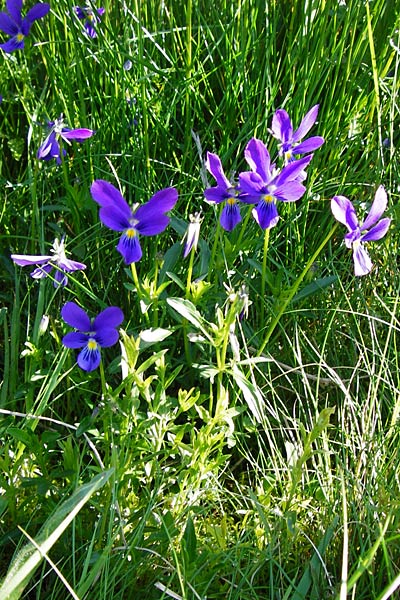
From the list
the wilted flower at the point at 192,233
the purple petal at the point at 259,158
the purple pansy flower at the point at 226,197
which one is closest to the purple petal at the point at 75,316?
the wilted flower at the point at 192,233

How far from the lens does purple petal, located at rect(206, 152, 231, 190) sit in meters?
1.57

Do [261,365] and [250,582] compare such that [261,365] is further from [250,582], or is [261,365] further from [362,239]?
[250,582]

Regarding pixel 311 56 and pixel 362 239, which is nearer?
pixel 362 239

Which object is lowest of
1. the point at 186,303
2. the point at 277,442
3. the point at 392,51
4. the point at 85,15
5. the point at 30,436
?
the point at 277,442

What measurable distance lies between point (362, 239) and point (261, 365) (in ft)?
1.46

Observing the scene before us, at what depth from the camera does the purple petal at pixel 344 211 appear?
1487 mm

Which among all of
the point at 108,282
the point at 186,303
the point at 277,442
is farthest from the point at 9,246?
the point at 277,442

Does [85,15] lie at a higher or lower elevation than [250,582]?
higher

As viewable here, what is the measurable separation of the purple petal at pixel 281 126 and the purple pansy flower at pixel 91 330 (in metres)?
0.55

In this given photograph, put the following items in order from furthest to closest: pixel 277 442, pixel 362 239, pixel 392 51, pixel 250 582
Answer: pixel 392 51 → pixel 277 442 → pixel 362 239 → pixel 250 582

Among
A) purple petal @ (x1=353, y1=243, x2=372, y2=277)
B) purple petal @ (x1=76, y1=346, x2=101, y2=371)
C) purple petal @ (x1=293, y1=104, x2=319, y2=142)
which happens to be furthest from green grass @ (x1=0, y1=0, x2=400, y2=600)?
purple petal @ (x1=293, y1=104, x2=319, y2=142)

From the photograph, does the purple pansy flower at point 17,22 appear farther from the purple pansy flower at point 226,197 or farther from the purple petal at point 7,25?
the purple pansy flower at point 226,197

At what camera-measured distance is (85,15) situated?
7.61ft

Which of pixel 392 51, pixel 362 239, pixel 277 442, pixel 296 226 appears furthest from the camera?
pixel 392 51
